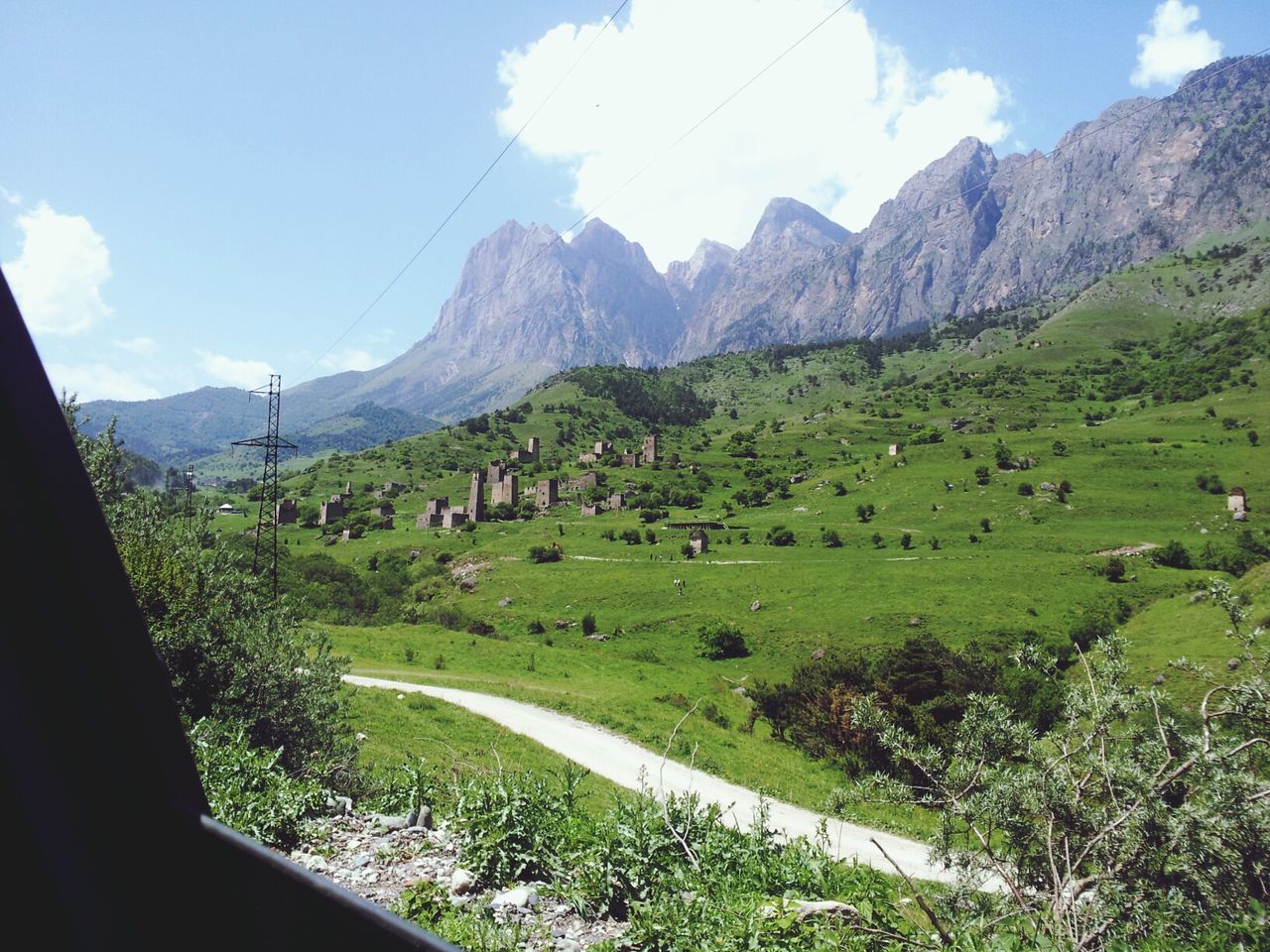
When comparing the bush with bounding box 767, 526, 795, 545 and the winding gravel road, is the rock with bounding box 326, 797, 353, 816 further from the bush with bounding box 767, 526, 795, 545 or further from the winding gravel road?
the bush with bounding box 767, 526, 795, 545

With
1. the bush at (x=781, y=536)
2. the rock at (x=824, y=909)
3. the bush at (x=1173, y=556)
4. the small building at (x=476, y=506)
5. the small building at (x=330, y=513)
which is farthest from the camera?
the small building at (x=330, y=513)

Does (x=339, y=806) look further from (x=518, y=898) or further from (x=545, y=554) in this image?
(x=545, y=554)

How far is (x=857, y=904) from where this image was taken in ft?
29.9

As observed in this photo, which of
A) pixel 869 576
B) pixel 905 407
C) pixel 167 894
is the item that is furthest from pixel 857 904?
pixel 905 407

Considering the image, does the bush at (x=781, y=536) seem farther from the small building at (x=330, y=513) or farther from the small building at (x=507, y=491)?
the small building at (x=330, y=513)

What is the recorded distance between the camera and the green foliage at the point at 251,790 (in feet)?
30.6

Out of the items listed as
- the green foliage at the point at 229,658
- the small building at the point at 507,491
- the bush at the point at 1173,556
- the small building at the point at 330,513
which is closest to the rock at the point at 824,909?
the green foliage at the point at 229,658

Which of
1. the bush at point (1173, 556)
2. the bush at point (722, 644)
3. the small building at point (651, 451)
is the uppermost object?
the small building at point (651, 451)

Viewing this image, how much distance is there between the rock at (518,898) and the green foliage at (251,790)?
322cm

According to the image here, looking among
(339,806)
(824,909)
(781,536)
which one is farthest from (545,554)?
(824,909)

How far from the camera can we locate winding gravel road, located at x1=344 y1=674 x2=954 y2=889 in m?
18.0

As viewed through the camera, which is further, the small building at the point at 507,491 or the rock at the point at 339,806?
the small building at the point at 507,491

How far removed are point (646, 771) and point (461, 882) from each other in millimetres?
6859

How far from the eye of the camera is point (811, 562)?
71938 mm
